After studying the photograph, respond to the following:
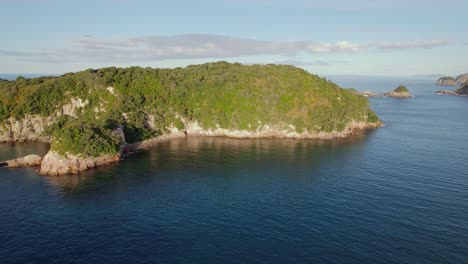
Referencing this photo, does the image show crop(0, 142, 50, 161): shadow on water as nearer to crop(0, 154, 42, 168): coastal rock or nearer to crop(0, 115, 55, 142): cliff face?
crop(0, 115, 55, 142): cliff face

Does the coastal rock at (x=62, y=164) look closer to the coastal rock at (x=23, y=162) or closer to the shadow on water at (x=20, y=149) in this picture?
the coastal rock at (x=23, y=162)

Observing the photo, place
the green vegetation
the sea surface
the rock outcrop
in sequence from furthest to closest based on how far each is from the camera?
1. the green vegetation
2. the rock outcrop
3. the sea surface

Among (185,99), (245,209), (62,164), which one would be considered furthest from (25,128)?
(245,209)

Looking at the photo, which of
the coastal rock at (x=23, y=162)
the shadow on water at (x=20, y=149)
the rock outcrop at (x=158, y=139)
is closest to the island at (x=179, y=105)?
the rock outcrop at (x=158, y=139)

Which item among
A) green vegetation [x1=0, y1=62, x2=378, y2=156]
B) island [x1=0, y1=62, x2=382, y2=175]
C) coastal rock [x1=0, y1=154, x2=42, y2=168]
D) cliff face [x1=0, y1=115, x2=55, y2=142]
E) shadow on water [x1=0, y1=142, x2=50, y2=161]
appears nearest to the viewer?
coastal rock [x1=0, y1=154, x2=42, y2=168]

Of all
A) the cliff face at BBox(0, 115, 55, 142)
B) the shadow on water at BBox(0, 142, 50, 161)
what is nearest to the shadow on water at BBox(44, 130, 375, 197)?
the shadow on water at BBox(0, 142, 50, 161)

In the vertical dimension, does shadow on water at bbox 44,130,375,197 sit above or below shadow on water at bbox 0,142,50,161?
below
